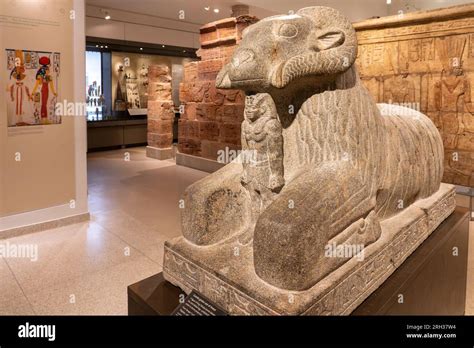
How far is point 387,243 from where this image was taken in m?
1.85

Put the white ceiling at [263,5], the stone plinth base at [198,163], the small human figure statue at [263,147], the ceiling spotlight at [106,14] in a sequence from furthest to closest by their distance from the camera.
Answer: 1. the ceiling spotlight at [106,14]
2. the white ceiling at [263,5]
3. the stone plinth base at [198,163]
4. the small human figure statue at [263,147]

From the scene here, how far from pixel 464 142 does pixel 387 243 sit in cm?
405

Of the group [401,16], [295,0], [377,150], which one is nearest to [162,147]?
[295,0]

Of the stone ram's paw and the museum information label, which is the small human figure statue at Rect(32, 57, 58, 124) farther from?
the museum information label

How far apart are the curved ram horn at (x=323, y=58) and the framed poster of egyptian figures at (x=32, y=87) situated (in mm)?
3427

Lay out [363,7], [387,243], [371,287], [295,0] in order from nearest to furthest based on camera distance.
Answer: [371,287] → [387,243] → [295,0] → [363,7]

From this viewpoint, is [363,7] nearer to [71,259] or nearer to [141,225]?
[141,225]

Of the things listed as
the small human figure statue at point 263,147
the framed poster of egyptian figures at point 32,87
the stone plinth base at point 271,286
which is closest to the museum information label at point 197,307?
the stone plinth base at point 271,286

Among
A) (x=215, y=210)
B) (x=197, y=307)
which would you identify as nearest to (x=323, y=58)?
(x=215, y=210)

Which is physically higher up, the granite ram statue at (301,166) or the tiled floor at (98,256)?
the granite ram statue at (301,166)

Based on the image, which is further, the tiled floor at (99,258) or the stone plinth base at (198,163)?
the stone plinth base at (198,163)

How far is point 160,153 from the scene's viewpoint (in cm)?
923

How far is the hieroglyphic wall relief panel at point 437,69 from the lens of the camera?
5090 millimetres

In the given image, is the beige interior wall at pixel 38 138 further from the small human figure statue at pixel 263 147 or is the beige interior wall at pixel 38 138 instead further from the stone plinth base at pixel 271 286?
the small human figure statue at pixel 263 147
